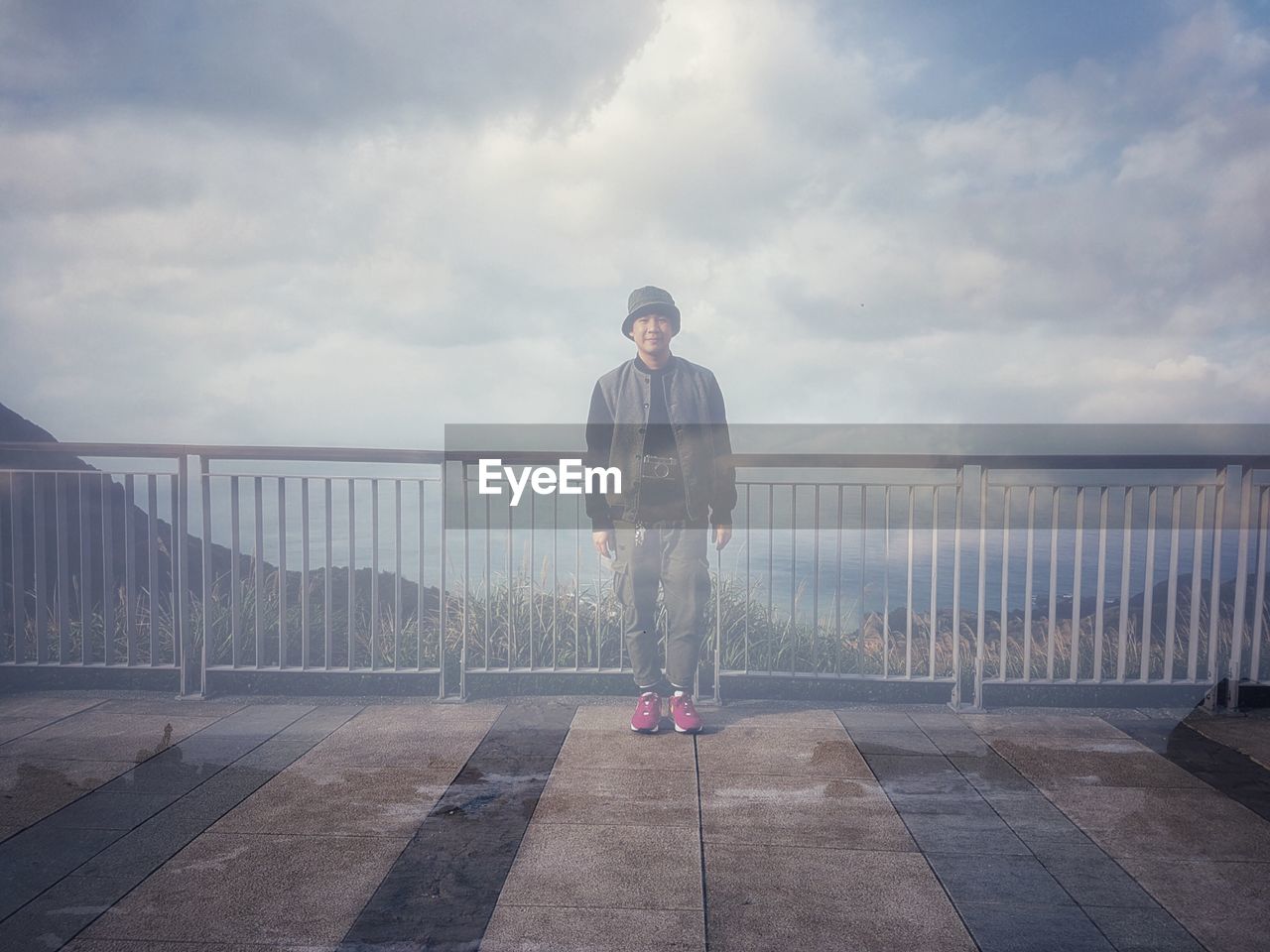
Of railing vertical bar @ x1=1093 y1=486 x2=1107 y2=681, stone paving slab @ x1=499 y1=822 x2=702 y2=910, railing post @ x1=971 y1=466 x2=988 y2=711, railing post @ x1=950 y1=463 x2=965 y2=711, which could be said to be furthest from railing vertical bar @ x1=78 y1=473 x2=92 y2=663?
railing vertical bar @ x1=1093 y1=486 x2=1107 y2=681

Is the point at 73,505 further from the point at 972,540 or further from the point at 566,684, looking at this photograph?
the point at 972,540

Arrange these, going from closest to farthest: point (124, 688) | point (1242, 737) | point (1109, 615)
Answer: point (1242, 737) → point (124, 688) → point (1109, 615)

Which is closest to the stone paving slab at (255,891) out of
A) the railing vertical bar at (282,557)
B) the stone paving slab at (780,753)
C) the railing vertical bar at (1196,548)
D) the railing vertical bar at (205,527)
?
the stone paving slab at (780,753)

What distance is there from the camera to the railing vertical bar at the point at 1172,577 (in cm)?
404

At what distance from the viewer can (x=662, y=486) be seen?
12.4 ft

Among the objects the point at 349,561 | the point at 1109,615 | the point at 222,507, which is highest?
the point at 222,507

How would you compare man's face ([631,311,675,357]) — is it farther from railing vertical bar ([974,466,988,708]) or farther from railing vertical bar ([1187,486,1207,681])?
railing vertical bar ([1187,486,1207,681])

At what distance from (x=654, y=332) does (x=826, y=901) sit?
2465 mm

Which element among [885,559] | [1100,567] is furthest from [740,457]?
[1100,567]

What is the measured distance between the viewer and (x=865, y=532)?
430 cm

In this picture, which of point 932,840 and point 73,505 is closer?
point 932,840

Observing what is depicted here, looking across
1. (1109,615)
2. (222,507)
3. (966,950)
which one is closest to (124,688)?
(222,507)

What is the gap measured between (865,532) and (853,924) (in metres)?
2.55

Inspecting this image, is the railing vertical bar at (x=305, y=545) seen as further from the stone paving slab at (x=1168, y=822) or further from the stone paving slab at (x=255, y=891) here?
the stone paving slab at (x=1168, y=822)
